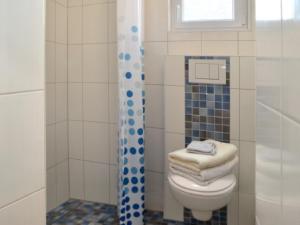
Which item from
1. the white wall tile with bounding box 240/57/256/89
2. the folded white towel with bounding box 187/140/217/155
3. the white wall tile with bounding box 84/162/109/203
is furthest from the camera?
the white wall tile with bounding box 84/162/109/203

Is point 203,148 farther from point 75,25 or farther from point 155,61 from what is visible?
point 75,25

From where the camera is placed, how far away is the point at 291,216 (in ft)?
1.28

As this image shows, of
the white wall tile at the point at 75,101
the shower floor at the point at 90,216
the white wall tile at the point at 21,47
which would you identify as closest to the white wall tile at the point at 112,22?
the white wall tile at the point at 75,101

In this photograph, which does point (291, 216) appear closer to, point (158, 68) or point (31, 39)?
point (31, 39)

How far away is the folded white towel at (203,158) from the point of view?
175 centimetres

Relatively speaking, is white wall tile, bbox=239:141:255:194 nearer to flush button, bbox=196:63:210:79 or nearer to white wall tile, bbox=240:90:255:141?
white wall tile, bbox=240:90:255:141

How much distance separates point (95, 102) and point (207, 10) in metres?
1.19

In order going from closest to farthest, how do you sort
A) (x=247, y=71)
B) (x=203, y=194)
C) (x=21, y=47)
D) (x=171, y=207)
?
1. (x=21, y=47)
2. (x=203, y=194)
3. (x=247, y=71)
4. (x=171, y=207)

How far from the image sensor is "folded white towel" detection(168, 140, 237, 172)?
1755 millimetres

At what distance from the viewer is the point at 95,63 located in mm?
2518

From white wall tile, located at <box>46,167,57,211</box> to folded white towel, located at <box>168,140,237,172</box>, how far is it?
108 centimetres

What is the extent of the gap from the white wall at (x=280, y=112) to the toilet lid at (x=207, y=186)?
1080 millimetres

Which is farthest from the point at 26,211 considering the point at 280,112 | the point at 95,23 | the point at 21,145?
the point at 95,23

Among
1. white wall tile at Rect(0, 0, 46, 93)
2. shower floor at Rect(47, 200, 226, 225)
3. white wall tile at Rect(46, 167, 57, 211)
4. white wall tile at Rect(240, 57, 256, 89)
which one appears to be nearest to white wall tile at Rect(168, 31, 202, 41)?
white wall tile at Rect(240, 57, 256, 89)
